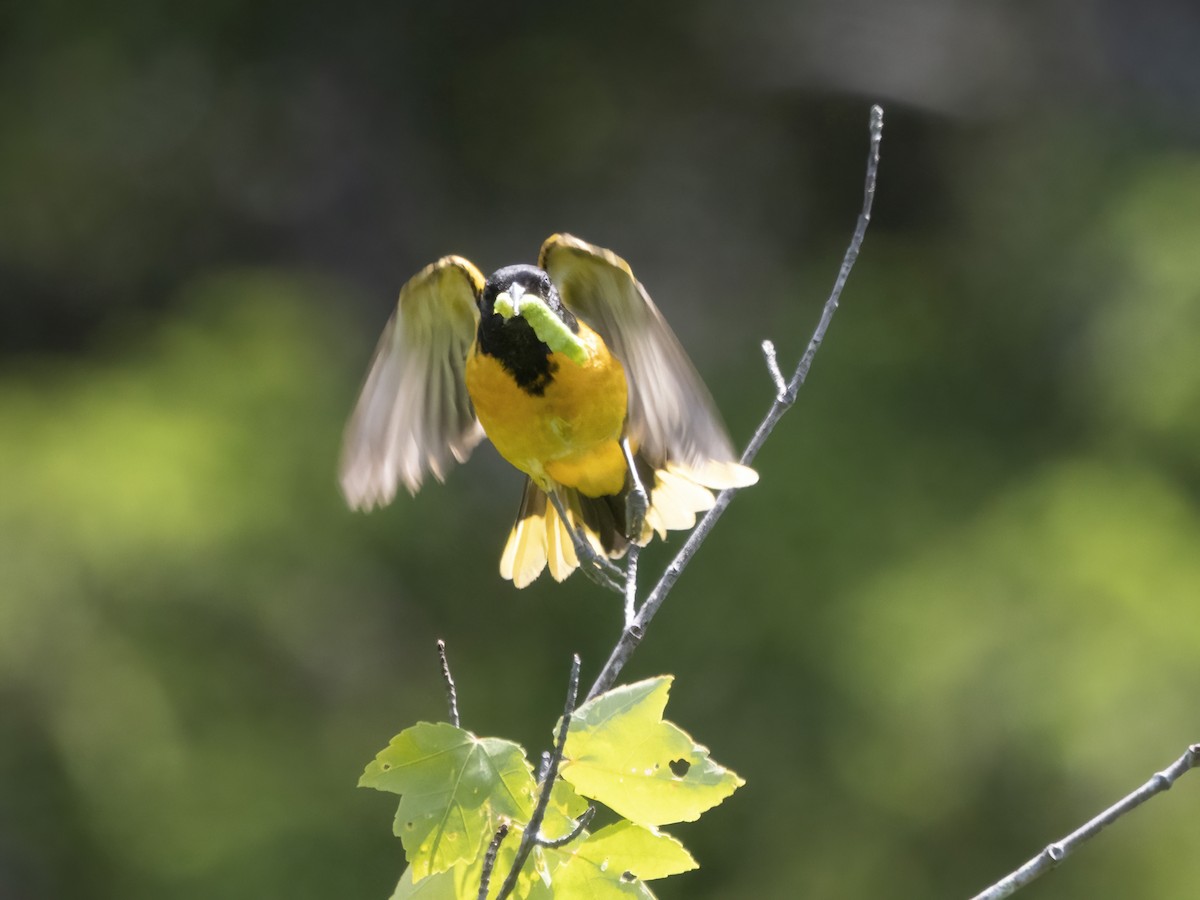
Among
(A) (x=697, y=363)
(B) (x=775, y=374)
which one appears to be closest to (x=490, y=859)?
(B) (x=775, y=374)

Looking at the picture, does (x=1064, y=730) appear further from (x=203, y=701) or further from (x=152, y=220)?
(x=152, y=220)

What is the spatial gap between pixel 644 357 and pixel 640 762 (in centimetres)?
158

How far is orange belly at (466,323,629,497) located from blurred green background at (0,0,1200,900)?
2977mm

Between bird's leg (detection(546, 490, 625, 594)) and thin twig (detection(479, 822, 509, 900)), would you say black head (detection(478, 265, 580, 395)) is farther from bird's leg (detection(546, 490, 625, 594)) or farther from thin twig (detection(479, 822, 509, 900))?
thin twig (detection(479, 822, 509, 900))

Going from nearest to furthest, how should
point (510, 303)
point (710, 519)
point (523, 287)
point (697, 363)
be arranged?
point (710, 519), point (510, 303), point (523, 287), point (697, 363)

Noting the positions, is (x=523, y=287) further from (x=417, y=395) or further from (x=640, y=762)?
(x=640, y=762)

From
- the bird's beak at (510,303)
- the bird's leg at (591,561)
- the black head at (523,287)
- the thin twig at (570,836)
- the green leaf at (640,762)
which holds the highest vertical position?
the black head at (523,287)

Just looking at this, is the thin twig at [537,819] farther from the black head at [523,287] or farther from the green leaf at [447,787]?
the black head at [523,287]

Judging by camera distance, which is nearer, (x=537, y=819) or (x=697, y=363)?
(x=537, y=819)

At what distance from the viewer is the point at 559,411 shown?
2990 mm

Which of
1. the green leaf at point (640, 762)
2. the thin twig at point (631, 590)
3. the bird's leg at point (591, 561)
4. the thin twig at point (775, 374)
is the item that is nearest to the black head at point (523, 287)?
the bird's leg at point (591, 561)

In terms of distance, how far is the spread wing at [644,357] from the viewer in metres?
2.93

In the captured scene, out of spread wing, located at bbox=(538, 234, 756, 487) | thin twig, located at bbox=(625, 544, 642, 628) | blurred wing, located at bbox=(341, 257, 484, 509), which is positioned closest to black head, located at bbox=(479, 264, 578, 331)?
spread wing, located at bbox=(538, 234, 756, 487)

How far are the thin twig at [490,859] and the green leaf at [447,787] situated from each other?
15 millimetres
